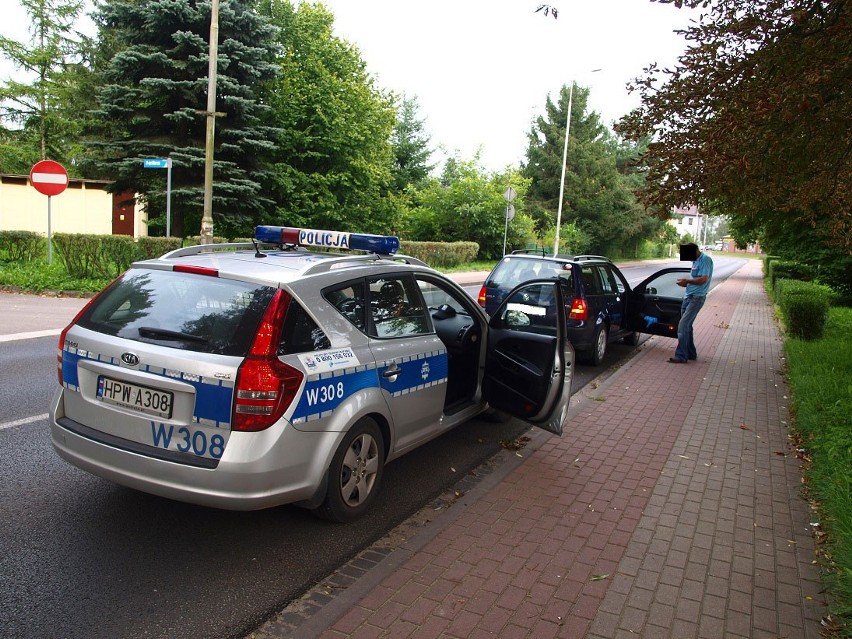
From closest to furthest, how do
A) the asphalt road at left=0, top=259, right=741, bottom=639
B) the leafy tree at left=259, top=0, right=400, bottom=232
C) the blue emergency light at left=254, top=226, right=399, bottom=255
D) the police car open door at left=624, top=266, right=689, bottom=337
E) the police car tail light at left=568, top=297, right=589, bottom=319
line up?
the asphalt road at left=0, top=259, right=741, bottom=639 < the blue emergency light at left=254, top=226, right=399, bottom=255 < the police car tail light at left=568, top=297, right=589, bottom=319 < the police car open door at left=624, top=266, right=689, bottom=337 < the leafy tree at left=259, top=0, right=400, bottom=232

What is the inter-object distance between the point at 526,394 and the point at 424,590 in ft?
7.42

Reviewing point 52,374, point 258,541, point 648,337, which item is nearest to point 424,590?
point 258,541

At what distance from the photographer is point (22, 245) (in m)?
16.8

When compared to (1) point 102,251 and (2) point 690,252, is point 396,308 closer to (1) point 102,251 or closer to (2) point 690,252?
(2) point 690,252

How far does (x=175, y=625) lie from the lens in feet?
9.63

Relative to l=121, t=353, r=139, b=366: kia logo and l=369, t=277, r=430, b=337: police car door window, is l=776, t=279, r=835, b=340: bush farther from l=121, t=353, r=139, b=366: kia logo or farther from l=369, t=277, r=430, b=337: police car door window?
l=121, t=353, r=139, b=366: kia logo

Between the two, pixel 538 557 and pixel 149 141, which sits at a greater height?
pixel 149 141

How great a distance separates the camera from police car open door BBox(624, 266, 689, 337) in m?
10.5

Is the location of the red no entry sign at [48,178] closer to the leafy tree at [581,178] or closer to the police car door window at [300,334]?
the police car door window at [300,334]

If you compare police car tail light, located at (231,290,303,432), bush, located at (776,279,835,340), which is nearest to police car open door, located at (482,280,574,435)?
police car tail light, located at (231,290,303,432)

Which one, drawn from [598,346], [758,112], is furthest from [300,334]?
[598,346]

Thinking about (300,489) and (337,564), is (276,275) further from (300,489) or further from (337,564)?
(337,564)

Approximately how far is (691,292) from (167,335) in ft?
27.7

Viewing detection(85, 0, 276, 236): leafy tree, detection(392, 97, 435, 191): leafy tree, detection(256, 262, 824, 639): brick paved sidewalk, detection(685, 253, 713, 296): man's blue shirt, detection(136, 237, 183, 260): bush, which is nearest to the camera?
detection(256, 262, 824, 639): brick paved sidewalk
